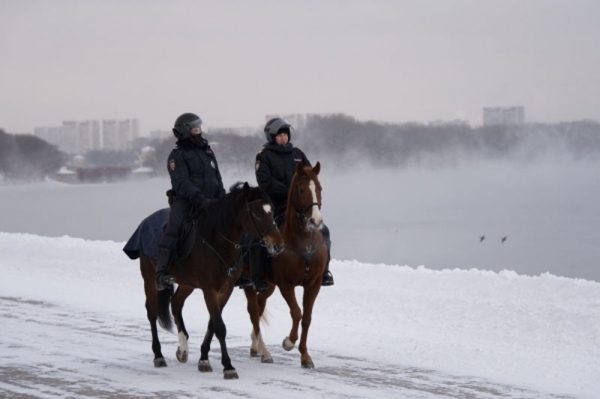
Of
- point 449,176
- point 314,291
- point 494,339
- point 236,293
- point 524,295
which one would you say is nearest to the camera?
point 314,291

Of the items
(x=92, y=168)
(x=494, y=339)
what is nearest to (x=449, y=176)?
(x=92, y=168)

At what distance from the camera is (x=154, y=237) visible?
38.5 ft

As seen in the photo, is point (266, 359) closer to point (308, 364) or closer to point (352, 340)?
point (308, 364)

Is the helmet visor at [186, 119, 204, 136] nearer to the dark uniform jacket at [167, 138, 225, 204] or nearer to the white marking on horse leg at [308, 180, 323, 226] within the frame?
the dark uniform jacket at [167, 138, 225, 204]

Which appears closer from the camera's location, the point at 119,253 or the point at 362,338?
the point at 362,338

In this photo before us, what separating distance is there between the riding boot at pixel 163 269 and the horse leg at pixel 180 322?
18.5 inches

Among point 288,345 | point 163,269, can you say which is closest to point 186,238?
point 163,269

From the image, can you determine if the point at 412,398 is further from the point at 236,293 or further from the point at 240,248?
the point at 236,293

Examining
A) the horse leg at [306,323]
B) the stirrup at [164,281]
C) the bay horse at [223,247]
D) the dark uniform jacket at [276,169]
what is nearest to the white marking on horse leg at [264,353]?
the horse leg at [306,323]

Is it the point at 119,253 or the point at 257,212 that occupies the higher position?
the point at 257,212

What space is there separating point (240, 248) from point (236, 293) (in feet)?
24.1

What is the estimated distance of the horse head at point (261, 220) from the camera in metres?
10.3

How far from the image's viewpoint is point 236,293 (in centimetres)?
1811

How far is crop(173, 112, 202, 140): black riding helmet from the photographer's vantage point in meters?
11.3
